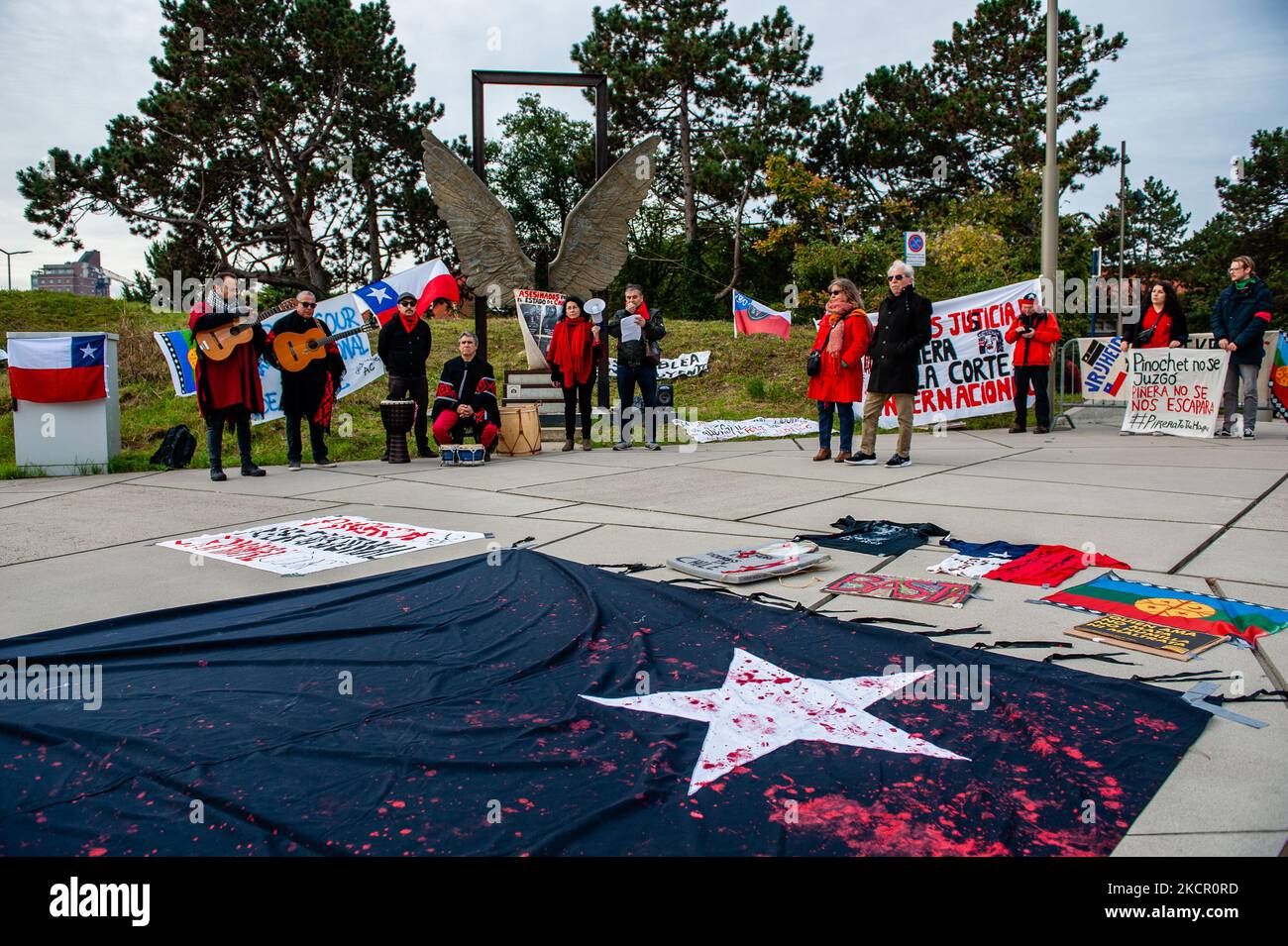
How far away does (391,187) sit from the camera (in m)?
29.6

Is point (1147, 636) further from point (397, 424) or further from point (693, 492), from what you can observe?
point (397, 424)

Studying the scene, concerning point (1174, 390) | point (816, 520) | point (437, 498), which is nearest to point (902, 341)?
point (816, 520)

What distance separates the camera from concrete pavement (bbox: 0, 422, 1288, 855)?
2.47m

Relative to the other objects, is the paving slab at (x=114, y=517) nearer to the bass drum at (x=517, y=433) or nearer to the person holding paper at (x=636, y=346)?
the bass drum at (x=517, y=433)

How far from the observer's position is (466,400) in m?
10.2

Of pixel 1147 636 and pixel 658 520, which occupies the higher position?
pixel 658 520

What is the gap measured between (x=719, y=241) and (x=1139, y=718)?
118 feet

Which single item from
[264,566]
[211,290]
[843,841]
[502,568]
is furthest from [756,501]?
[211,290]

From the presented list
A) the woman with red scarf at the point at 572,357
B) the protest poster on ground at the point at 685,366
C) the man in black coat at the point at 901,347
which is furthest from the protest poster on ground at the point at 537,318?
the man in black coat at the point at 901,347

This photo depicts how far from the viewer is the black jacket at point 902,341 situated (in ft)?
28.8

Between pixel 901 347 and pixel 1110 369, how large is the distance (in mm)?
6323

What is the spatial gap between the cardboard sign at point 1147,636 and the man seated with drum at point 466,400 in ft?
24.8

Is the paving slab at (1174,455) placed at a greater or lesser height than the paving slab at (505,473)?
greater

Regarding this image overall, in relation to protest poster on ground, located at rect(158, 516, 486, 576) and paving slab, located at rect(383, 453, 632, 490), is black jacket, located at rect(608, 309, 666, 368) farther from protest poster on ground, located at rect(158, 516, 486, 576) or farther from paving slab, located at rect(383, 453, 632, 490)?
protest poster on ground, located at rect(158, 516, 486, 576)
